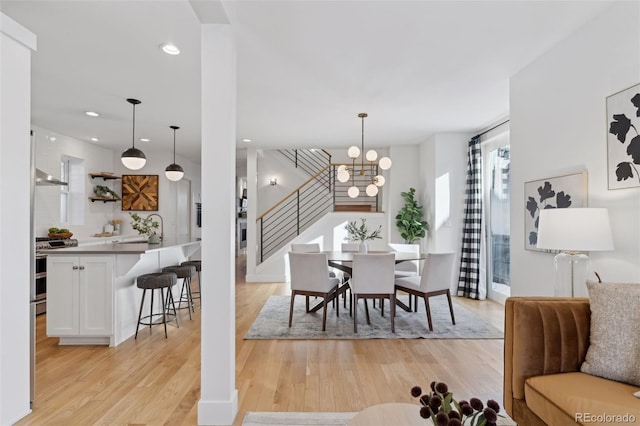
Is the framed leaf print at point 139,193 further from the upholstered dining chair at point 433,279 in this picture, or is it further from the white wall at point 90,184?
the upholstered dining chair at point 433,279

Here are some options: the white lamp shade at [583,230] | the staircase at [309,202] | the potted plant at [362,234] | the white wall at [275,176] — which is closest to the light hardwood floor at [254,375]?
the white lamp shade at [583,230]

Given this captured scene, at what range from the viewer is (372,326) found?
13.1 feet

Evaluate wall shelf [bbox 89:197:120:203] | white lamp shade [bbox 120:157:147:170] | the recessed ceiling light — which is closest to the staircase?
wall shelf [bbox 89:197:120:203]

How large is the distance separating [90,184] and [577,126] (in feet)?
24.5

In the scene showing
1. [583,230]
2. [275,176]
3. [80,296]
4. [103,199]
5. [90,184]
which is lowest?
[80,296]

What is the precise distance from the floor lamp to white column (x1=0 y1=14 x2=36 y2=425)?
323cm

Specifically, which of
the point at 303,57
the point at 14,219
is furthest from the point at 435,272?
the point at 14,219

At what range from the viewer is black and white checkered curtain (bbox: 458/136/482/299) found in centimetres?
536

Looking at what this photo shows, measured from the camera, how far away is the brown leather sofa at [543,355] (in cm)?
161

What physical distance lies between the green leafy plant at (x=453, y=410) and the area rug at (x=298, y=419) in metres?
1.19

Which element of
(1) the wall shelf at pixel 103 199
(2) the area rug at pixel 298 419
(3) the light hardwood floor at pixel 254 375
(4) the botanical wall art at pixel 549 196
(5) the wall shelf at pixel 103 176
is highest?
(5) the wall shelf at pixel 103 176

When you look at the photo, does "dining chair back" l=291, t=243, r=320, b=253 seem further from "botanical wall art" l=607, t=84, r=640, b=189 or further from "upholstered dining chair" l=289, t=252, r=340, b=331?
"botanical wall art" l=607, t=84, r=640, b=189

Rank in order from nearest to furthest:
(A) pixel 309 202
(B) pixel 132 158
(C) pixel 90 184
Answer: (B) pixel 132 158 < (C) pixel 90 184 < (A) pixel 309 202

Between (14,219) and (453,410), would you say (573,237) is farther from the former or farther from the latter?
(14,219)
